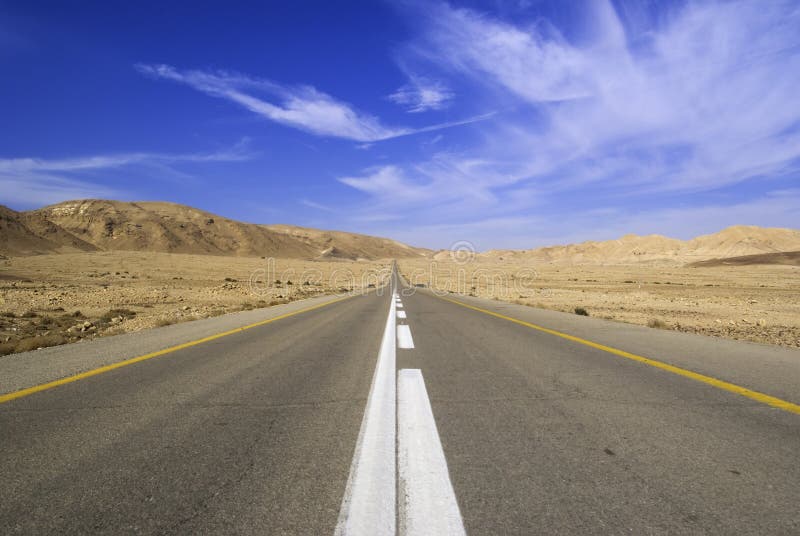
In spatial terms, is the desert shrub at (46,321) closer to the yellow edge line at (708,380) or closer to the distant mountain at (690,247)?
the yellow edge line at (708,380)

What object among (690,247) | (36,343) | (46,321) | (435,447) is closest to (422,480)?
(435,447)

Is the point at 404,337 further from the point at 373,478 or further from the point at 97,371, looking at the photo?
the point at 373,478

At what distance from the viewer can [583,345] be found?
787cm

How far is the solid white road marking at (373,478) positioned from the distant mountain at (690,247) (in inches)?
5583

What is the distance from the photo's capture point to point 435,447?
10.3 feet

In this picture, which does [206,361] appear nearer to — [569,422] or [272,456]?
[272,456]

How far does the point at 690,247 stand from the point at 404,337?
173m

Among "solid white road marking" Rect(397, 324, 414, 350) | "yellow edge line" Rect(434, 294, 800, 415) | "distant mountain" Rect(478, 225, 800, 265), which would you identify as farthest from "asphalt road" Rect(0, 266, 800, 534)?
"distant mountain" Rect(478, 225, 800, 265)

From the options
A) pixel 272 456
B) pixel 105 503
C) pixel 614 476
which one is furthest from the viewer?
pixel 272 456

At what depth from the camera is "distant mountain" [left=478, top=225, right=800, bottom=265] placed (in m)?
135

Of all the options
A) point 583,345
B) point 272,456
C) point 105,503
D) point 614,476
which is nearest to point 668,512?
point 614,476

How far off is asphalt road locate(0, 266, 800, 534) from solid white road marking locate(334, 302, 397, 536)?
0.17 feet

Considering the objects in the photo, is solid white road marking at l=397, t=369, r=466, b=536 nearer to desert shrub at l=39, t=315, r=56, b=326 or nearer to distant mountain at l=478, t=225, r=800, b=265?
desert shrub at l=39, t=315, r=56, b=326

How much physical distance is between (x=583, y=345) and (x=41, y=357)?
9149mm
